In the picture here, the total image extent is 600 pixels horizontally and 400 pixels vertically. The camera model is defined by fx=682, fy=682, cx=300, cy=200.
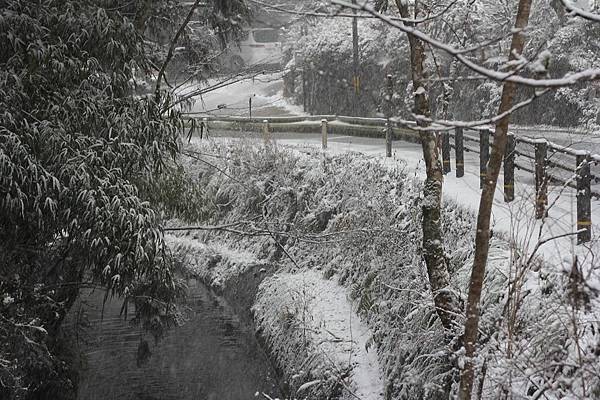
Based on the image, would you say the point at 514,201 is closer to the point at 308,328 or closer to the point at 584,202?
the point at 584,202

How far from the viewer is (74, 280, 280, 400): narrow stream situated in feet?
36.3

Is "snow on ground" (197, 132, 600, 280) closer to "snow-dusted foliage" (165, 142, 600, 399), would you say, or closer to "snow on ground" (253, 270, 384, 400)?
"snow-dusted foliage" (165, 142, 600, 399)

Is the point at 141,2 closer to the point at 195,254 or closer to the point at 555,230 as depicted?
the point at 555,230

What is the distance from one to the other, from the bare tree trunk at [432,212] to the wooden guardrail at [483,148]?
0.75 meters

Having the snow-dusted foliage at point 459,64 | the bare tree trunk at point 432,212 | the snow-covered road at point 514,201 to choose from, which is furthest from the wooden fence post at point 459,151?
the bare tree trunk at point 432,212

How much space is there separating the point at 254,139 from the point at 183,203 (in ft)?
31.5

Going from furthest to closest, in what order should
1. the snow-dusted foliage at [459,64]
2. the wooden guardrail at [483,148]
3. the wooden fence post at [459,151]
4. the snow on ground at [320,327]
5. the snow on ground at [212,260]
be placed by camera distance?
the snow-dusted foliage at [459,64], the snow on ground at [212,260], the wooden fence post at [459,151], the snow on ground at [320,327], the wooden guardrail at [483,148]

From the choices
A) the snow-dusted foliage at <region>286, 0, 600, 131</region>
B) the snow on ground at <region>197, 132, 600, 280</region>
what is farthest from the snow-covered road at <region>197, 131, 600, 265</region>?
the snow-dusted foliage at <region>286, 0, 600, 131</region>

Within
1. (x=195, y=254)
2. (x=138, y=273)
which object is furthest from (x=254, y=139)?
(x=138, y=273)

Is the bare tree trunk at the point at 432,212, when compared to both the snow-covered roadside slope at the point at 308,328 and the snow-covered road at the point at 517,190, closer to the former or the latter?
the snow-covered road at the point at 517,190

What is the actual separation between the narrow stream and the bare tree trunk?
459cm

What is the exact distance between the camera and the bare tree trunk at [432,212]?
268 inches

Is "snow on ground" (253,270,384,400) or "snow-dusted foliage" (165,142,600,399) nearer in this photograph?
"snow-dusted foliage" (165,142,600,399)

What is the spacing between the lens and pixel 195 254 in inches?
720
